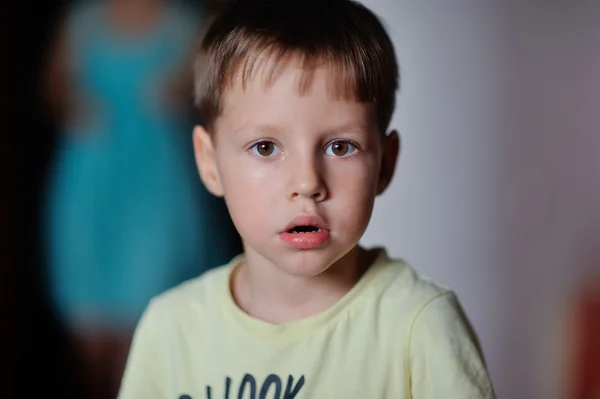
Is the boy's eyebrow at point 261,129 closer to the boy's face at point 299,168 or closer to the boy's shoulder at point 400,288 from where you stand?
the boy's face at point 299,168

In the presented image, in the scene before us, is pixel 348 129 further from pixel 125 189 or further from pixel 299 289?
pixel 125 189

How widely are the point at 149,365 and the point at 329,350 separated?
8.0 inches

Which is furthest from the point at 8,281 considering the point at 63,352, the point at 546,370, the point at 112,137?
the point at 546,370

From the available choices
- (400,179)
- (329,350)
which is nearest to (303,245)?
(329,350)

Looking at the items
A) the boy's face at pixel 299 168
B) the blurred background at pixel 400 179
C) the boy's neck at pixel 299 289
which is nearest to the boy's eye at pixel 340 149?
the boy's face at pixel 299 168

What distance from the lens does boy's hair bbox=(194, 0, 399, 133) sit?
665 mm

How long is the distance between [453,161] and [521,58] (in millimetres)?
157

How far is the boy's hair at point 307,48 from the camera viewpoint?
26.2 inches

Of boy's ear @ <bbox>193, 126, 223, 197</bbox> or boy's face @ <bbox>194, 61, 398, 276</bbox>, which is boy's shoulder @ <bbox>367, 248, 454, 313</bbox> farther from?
boy's ear @ <bbox>193, 126, 223, 197</bbox>

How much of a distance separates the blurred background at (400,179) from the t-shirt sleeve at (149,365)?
12.1 inches

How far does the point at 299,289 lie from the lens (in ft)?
2.51

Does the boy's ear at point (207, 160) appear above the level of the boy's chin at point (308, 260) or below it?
above

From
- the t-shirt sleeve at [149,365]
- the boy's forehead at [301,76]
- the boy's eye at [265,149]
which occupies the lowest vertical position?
the t-shirt sleeve at [149,365]

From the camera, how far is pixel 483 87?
3.37ft
